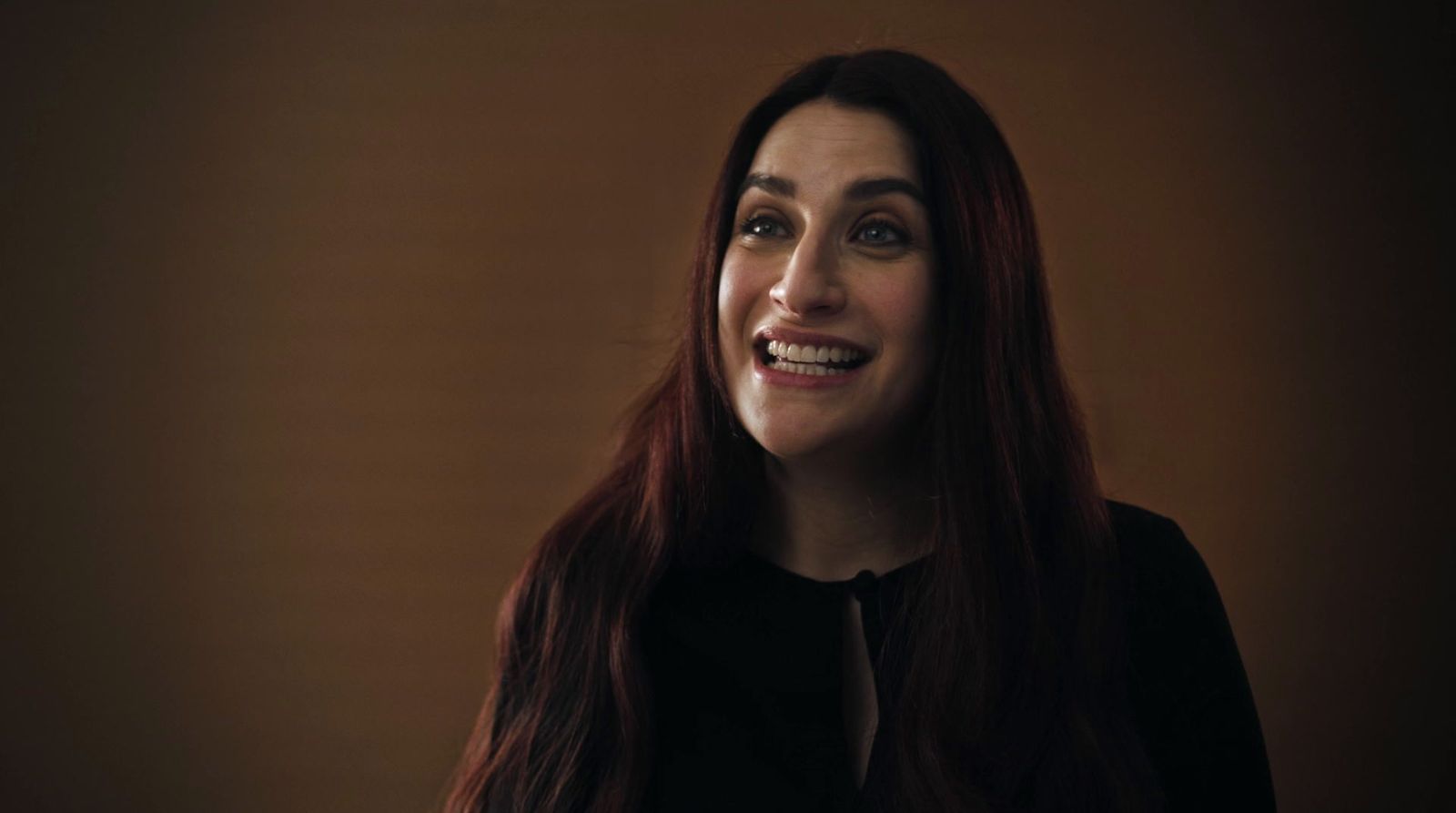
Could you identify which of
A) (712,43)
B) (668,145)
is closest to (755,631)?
(668,145)

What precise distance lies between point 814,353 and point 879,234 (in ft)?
0.54

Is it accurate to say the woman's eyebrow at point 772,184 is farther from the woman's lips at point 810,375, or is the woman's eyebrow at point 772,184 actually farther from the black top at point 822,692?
the black top at point 822,692

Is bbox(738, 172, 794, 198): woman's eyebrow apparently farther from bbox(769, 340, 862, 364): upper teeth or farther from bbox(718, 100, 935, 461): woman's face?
bbox(769, 340, 862, 364): upper teeth

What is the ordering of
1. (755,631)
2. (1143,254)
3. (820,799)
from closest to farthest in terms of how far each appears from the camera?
(820,799) → (755,631) → (1143,254)

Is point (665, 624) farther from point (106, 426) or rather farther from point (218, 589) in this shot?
point (106, 426)

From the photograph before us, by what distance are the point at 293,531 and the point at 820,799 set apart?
4.10 ft

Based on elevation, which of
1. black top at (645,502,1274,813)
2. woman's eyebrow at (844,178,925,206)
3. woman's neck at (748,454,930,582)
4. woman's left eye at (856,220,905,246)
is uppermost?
woman's eyebrow at (844,178,925,206)

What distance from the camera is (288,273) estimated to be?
5.96 feet

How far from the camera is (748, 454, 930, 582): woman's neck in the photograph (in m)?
1.17

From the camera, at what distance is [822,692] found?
42.6 inches

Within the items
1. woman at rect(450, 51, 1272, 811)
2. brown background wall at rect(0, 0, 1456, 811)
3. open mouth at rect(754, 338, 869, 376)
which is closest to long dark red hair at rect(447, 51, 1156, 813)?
woman at rect(450, 51, 1272, 811)

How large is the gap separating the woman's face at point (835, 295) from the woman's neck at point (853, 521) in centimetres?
5

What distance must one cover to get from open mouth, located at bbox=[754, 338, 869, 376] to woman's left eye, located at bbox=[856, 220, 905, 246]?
0.13 metres

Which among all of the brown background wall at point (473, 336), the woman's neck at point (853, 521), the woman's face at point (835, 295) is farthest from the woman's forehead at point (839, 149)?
the brown background wall at point (473, 336)
